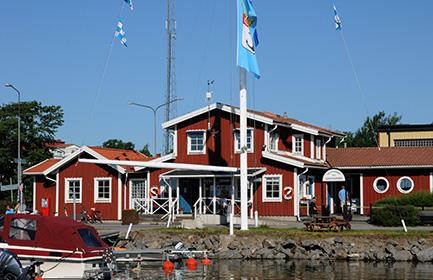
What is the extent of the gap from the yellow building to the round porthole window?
1769 centimetres

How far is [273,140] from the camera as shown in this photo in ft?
157

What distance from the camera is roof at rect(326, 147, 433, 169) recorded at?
1858 inches

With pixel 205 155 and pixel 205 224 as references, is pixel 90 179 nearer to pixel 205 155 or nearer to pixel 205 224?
pixel 205 155

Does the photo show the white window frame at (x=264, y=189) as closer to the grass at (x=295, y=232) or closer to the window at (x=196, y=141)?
the window at (x=196, y=141)

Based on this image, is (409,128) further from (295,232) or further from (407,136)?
(295,232)

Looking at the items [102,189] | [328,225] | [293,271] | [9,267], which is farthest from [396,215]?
[9,267]

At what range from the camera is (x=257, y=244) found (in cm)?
3462

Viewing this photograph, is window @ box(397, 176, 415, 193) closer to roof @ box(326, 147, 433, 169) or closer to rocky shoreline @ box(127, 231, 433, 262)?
roof @ box(326, 147, 433, 169)

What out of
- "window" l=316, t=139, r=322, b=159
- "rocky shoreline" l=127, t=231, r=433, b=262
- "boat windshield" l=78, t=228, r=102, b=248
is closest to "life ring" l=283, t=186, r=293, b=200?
"window" l=316, t=139, r=322, b=159

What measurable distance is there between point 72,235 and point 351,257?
556 inches

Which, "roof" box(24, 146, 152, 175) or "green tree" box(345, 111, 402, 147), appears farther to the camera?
"green tree" box(345, 111, 402, 147)

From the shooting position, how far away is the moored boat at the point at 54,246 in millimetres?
23312

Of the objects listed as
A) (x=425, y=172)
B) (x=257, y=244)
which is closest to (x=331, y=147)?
(x=425, y=172)

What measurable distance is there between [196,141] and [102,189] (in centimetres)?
754
